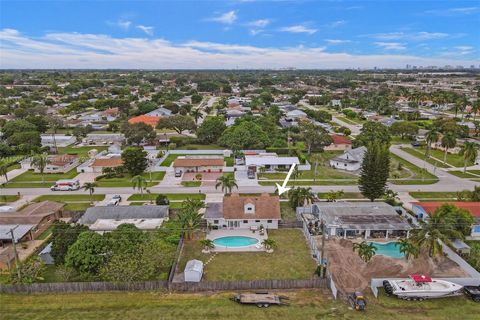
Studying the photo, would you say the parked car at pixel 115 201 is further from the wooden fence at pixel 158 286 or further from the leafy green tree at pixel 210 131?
the leafy green tree at pixel 210 131

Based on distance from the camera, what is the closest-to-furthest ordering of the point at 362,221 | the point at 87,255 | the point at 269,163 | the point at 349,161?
the point at 87,255
the point at 362,221
the point at 269,163
the point at 349,161

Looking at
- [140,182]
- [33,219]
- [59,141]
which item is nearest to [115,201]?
[140,182]

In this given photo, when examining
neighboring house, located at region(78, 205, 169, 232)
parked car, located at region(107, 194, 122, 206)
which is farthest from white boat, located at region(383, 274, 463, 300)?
parked car, located at region(107, 194, 122, 206)

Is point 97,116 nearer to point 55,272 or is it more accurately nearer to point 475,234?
point 55,272

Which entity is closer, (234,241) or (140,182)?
(234,241)

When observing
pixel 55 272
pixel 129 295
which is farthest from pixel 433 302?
pixel 55 272

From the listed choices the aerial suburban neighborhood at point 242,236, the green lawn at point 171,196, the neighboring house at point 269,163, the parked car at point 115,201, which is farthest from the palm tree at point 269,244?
the neighboring house at point 269,163

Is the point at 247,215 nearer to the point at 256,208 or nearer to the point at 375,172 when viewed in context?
the point at 256,208
